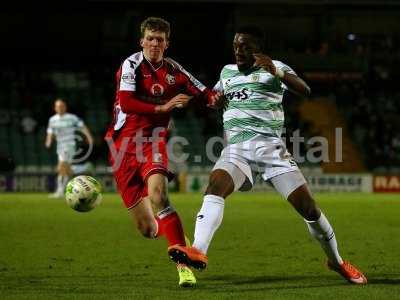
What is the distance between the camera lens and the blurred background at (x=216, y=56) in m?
31.8

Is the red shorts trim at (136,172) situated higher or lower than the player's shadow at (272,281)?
higher

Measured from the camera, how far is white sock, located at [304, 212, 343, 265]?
7.73m

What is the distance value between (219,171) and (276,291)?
1.19m

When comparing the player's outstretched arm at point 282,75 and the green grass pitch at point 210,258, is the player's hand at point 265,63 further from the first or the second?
the green grass pitch at point 210,258

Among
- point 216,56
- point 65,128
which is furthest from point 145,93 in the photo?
point 216,56

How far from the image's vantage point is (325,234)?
7770 millimetres

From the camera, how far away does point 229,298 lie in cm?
679

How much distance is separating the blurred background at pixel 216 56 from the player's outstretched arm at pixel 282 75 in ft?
75.9

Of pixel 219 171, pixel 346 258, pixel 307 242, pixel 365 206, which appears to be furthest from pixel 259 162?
pixel 365 206

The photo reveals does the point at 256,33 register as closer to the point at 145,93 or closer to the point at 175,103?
the point at 175,103

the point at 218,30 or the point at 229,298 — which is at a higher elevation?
the point at 218,30

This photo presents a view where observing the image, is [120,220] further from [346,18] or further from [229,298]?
[346,18]

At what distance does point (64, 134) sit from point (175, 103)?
13.9m

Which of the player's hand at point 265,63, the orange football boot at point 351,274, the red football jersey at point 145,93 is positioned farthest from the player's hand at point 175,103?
the orange football boot at point 351,274
